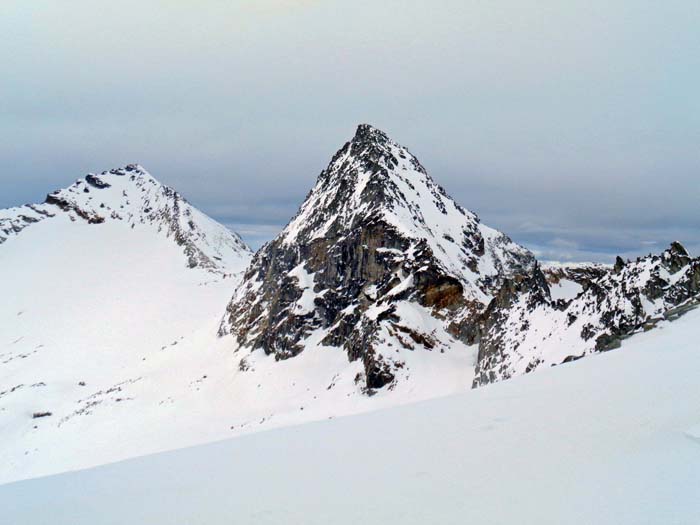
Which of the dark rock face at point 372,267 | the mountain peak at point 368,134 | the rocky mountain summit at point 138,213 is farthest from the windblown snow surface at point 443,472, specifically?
the rocky mountain summit at point 138,213

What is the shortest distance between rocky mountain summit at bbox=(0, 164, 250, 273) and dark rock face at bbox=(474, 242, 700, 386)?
71.0 meters

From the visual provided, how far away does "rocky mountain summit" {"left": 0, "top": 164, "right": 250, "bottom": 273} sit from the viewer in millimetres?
98688

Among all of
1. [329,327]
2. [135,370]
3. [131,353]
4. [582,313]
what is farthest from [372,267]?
[131,353]

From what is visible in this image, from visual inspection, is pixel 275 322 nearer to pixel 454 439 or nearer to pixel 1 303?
pixel 454 439

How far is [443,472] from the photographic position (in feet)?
11.4

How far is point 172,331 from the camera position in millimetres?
64000

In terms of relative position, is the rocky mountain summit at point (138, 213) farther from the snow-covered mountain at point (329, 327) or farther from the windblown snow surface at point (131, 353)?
the snow-covered mountain at point (329, 327)

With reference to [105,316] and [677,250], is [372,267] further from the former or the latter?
[105,316]

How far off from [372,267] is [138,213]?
89.7 meters

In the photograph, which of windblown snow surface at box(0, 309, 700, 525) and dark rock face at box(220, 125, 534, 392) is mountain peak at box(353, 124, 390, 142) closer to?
dark rock face at box(220, 125, 534, 392)

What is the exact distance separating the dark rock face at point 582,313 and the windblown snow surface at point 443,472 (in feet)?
42.5

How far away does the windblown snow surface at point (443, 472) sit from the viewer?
2867mm

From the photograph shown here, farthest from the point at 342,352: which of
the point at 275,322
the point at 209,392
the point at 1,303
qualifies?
the point at 1,303

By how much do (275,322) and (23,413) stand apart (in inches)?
934
